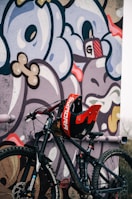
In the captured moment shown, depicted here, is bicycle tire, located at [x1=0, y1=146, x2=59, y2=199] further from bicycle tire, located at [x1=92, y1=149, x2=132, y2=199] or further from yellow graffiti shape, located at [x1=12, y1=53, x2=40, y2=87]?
yellow graffiti shape, located at [x1=12, y1=53, x2=40, y2=87]

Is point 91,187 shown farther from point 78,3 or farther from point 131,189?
point 78,3

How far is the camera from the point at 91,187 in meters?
3.34

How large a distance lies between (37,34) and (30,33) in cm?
9

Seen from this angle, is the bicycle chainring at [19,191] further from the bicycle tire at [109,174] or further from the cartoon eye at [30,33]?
the cartoon eye at [30,33]

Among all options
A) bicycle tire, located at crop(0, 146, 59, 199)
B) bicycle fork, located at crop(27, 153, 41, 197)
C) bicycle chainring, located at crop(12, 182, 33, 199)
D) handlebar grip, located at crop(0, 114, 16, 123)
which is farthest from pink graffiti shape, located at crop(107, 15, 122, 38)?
bicycle chainring, located at crop(12, 182, 33, 199)

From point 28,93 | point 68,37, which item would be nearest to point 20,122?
point 28,93

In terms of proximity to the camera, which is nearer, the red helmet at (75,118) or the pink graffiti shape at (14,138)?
the red helmet at (75,118)

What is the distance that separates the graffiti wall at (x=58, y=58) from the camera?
11.8 ft

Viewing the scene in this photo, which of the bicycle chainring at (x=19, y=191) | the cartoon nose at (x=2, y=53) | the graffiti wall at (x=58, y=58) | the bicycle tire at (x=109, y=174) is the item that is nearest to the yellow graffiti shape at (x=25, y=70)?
the graffiti wall at (x=58, y=58)

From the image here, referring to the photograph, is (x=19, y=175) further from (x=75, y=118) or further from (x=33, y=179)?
(x=75, y=118)

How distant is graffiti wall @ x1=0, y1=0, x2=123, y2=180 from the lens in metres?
3.61

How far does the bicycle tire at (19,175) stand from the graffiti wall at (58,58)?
256 millimetres

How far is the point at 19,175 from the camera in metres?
3.57

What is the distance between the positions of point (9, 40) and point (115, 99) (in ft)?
5.24
